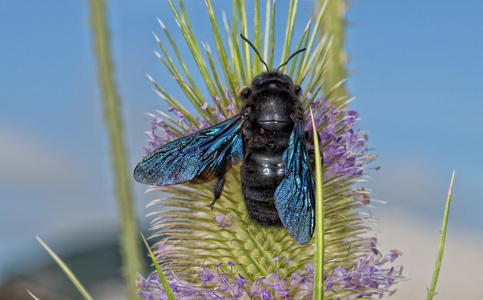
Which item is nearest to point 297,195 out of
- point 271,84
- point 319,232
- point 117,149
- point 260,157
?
point 260,157

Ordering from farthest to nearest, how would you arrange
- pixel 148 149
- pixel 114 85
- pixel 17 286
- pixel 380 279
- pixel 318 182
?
1. pixel 17 286
2. pixel 114 85
3. pixel 148 149
4. pixel 380 279
5. pixel 318 182

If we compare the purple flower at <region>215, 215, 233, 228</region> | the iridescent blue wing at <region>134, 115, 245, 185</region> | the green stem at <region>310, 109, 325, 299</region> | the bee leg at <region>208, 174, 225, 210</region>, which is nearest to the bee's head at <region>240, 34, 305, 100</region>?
the iridescent blue wing at <region>134, 115, 245, 185</region>

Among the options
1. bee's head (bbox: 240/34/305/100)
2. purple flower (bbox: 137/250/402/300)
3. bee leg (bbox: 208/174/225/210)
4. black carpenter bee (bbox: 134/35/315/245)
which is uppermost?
bee's head (bbox: 240/34/305/100)

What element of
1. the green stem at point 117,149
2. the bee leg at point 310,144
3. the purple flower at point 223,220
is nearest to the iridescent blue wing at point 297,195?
A: the bee leg at point 310,144

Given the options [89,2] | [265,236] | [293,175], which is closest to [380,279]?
[265,236]

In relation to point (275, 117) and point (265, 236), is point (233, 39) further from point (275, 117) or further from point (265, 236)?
point (265, 236)

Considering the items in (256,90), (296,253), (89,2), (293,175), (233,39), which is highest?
(89,2)

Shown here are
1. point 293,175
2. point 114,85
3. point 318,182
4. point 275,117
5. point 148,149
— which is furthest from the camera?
point 114,85

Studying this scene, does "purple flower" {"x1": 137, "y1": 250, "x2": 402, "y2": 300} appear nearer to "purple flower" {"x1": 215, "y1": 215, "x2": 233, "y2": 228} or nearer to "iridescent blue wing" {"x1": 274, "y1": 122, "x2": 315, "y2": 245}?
"purple flower" {"x1": 215, "y1": 215, "x2": 233, "y2": 228}
